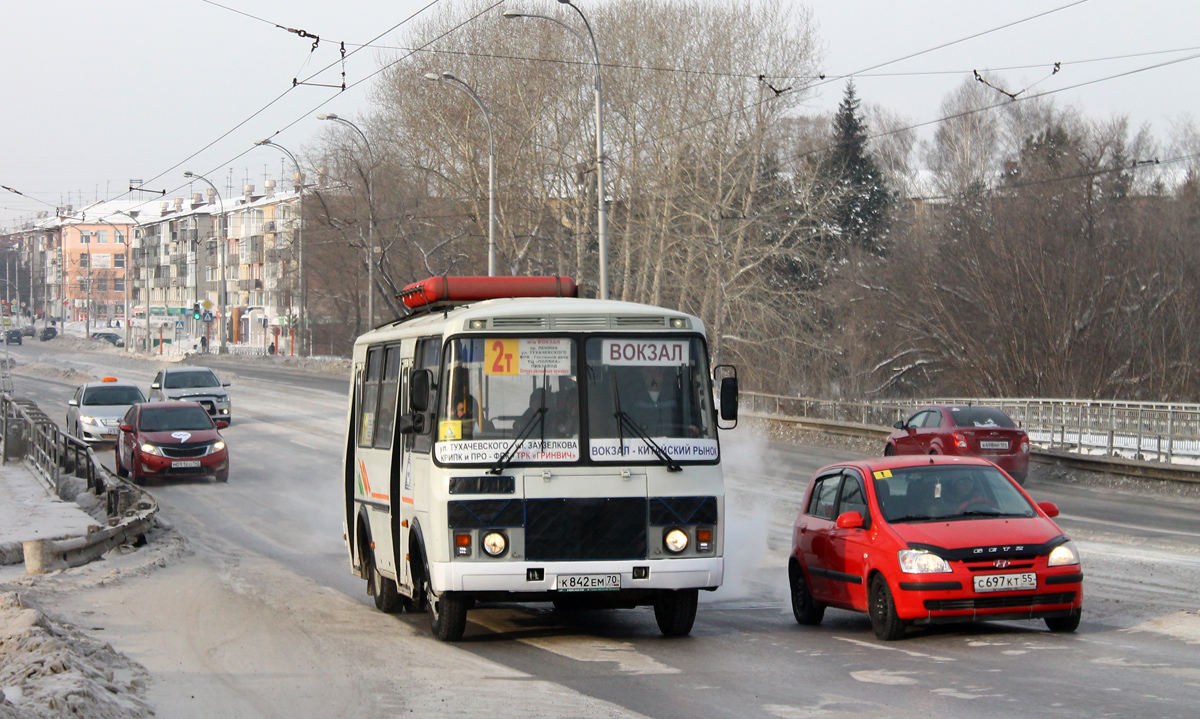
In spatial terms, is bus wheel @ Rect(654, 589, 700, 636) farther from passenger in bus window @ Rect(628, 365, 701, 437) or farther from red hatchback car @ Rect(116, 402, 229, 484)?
red hatchback car @ Rect(116, 402, 229, 484)

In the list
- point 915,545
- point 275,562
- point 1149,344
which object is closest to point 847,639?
point 915,545

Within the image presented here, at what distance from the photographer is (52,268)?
16238cm

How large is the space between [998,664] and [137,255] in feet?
530

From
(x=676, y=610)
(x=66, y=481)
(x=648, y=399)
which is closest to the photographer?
(x=648, y=399)

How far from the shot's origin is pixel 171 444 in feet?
85.7

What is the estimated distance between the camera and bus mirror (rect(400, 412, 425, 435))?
9.80 metres

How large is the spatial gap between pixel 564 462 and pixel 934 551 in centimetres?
275

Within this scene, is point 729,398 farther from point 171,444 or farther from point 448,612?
point 171,444

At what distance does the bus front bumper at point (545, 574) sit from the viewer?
924cm

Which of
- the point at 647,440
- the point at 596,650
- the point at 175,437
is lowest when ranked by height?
the point at 596,650

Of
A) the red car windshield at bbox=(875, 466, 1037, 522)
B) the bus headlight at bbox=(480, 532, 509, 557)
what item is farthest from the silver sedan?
the red car windshield at bbox=(875, 466, 1037, 522)

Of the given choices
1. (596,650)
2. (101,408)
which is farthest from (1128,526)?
(101,408)

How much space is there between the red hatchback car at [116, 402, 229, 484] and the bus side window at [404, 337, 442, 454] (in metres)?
16.9

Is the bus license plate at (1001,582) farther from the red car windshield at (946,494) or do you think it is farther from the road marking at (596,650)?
the road marking at (596,650)
